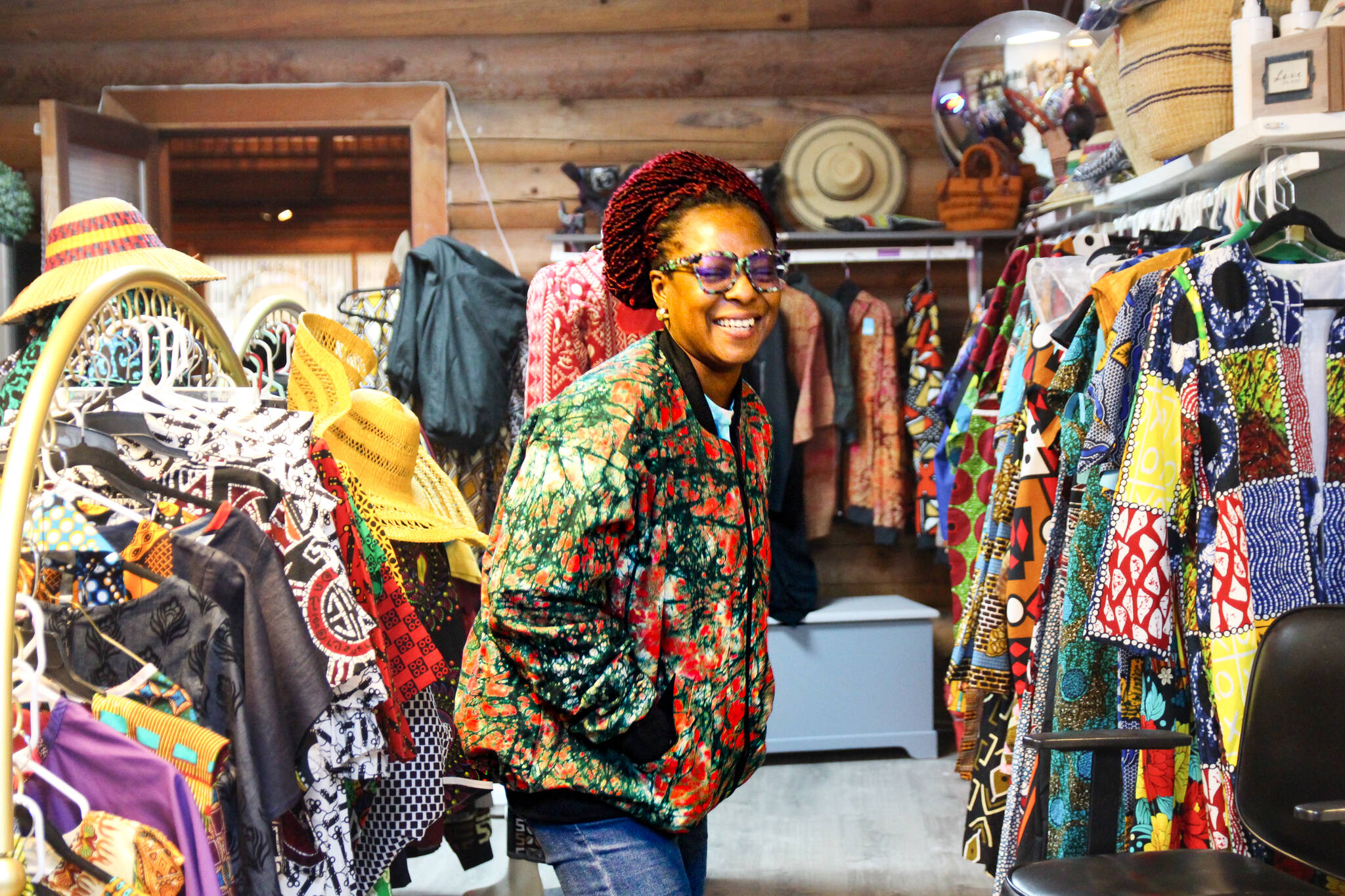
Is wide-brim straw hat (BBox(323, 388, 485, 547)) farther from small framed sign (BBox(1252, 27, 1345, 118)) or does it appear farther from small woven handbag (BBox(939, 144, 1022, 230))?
small woven handbag (BBox(939, 144, 1022, 230))

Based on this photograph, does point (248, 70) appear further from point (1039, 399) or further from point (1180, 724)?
point (1180, 724)

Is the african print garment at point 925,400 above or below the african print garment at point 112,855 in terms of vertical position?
above

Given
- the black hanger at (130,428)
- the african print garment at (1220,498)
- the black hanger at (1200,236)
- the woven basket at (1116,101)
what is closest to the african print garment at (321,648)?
the black hanger at (130,428)

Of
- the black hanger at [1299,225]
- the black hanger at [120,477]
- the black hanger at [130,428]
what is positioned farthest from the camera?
the black hanger at [1299,225]

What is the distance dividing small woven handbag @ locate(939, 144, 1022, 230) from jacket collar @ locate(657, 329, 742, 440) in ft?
9.56

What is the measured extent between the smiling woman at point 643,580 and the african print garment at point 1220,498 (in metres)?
0.72

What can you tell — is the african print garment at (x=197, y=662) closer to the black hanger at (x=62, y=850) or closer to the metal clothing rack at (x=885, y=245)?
the black hanger at (x=62, y=850)

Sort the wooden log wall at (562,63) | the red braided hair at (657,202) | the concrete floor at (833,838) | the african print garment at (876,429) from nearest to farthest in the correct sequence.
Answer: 1. the red braided hair at (657,202)
2. the concrete floor at (833,838)
3. the african print garment at (876,429)
4. the wooden log wall at (562,63)

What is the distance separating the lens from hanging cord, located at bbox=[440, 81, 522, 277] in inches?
174

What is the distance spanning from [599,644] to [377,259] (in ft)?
12.5

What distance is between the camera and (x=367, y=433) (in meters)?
2.05

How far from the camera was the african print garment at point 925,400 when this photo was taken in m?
4.02

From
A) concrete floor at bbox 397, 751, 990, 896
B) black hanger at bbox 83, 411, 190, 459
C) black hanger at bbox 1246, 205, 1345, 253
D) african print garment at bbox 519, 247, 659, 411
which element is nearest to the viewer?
black hanger at bbox 83, 411, 190, 459

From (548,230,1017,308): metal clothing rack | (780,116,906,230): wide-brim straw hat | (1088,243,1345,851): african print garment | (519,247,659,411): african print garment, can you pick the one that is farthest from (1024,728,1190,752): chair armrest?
(780,116,906,230): wide-brim straw hat
